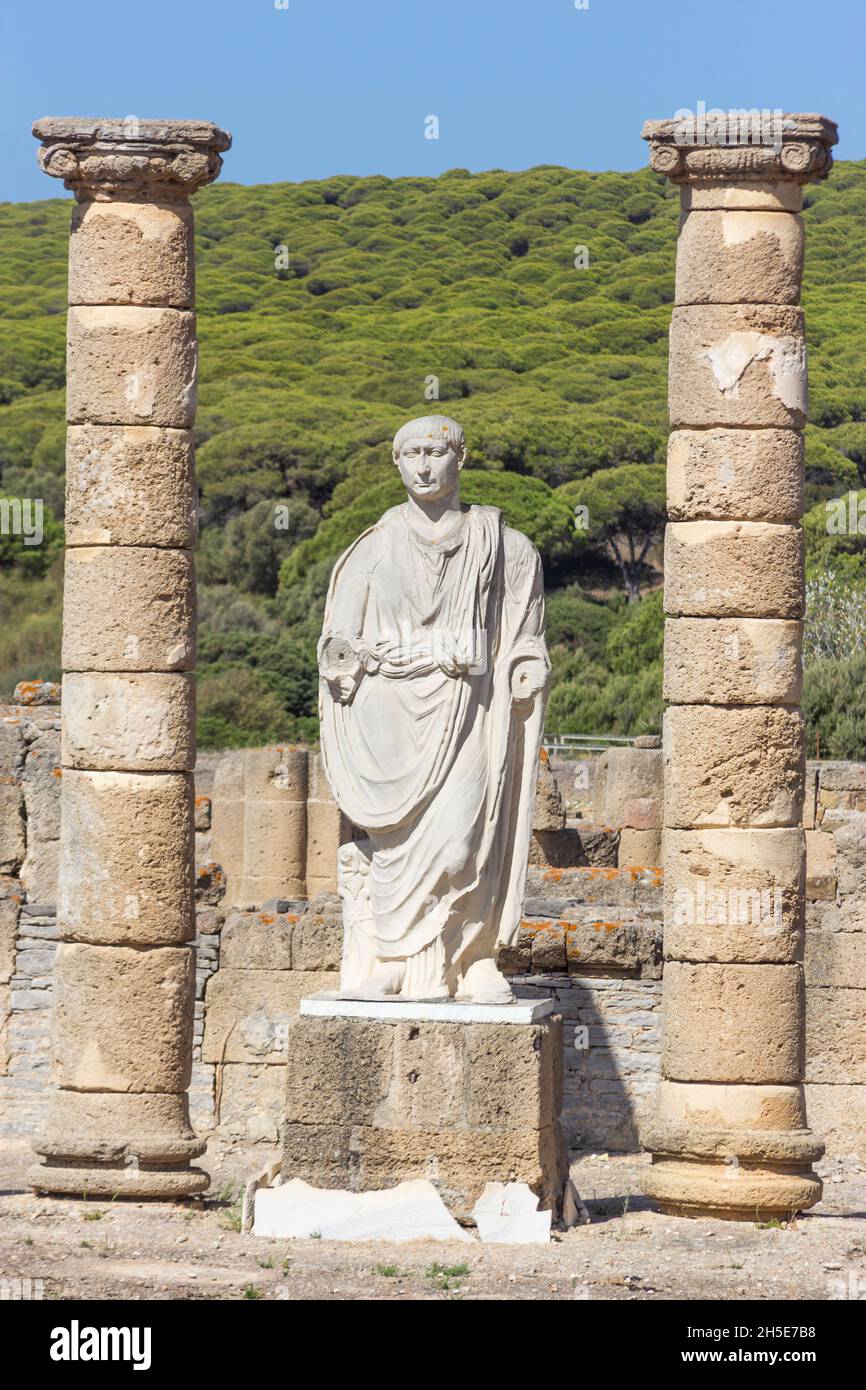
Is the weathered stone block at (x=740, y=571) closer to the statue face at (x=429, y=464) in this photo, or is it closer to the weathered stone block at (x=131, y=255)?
the statue face at (x=429, y=464)

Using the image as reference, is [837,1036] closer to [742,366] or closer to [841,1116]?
[841,1116]

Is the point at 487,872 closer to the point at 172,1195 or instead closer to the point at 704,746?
the point at 704,746

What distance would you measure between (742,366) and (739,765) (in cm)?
177

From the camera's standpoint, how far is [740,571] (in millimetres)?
11070

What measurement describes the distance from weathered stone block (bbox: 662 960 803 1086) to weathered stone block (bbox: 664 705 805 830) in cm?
66

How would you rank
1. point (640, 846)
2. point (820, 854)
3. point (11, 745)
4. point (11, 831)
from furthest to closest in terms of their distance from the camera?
point (820, 854) → point (640, 846) → point (11, 745) → point (11, 831)

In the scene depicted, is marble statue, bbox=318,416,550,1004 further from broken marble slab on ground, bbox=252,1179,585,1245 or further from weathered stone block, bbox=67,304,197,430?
weathered stone block, bbox=67,304,197,430

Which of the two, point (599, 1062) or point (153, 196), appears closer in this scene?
point (153, 196)

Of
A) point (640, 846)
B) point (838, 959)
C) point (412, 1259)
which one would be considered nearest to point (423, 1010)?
point (412, 1259)

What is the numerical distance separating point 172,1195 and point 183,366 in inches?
143

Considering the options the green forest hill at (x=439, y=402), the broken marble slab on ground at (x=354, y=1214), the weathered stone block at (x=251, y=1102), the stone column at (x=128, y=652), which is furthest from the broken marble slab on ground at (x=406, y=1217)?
the green forest hill at (x=439, y=402)

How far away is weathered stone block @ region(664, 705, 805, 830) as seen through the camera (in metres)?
11.0

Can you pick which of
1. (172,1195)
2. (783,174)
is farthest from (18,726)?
(783,174)

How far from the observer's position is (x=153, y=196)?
11.0 m
